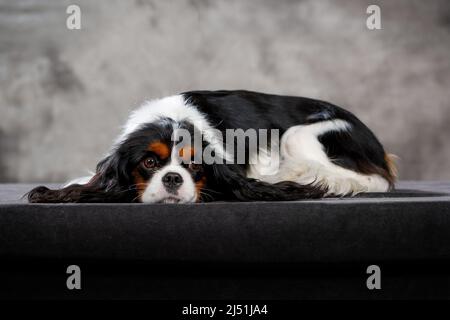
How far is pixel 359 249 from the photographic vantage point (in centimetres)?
283

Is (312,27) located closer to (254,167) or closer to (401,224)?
(254,167)

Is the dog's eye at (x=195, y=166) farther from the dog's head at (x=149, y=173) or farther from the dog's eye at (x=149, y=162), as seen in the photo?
the dog's eye at (x=149, y=162)

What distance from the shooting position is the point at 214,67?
207 inches

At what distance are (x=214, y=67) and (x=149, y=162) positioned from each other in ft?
7.09

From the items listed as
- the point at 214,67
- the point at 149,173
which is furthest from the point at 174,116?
the point at 214,67

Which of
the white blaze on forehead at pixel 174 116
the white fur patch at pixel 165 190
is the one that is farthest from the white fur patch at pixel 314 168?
the white fur patch at pixel 165 190

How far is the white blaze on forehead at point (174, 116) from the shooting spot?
11.3 ft

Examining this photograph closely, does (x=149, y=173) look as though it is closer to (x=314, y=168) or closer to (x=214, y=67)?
(x=314, y=168)

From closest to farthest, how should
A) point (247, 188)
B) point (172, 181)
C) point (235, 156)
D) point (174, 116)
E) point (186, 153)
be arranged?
point (172, 181) < point (186, 153) < point (247, 188) < point (174, 116) < point (235, 156)

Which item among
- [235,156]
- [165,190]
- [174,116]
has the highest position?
[174,116]

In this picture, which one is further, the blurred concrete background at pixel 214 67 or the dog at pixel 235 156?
the blurred concrete background at pixel 214 67

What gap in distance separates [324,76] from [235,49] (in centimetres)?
63
